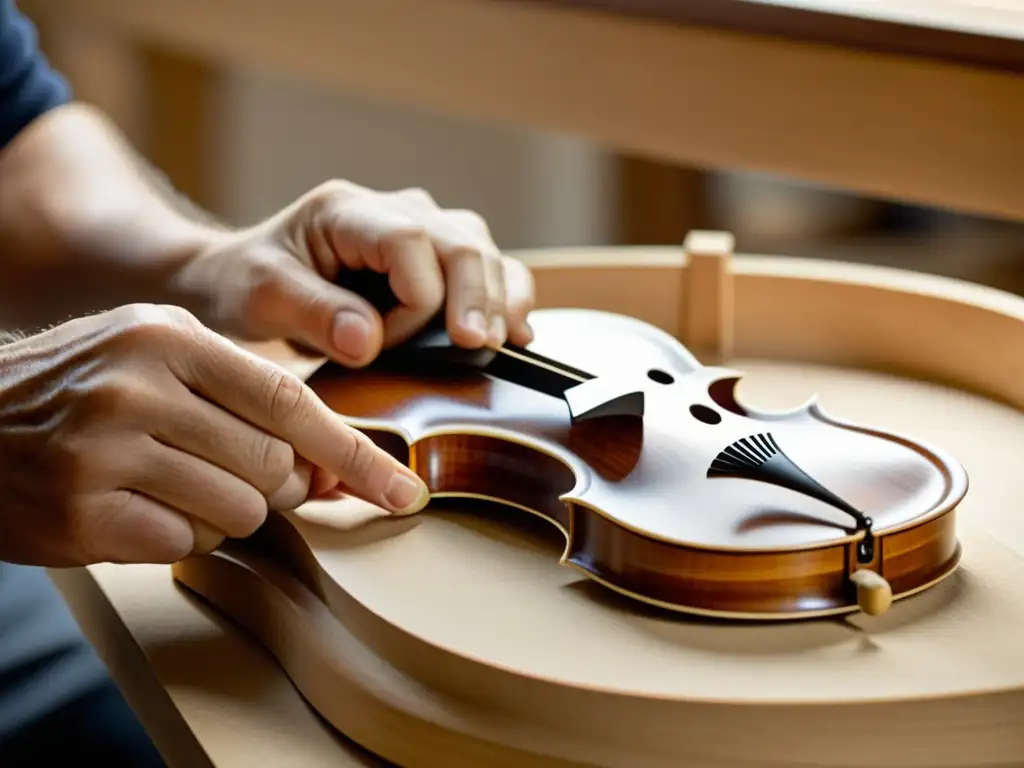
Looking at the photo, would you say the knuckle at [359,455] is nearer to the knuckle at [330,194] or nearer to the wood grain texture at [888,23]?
the knuckle at [330,194]

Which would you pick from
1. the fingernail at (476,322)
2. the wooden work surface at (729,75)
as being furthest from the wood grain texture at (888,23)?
the fingernail at (476,322)

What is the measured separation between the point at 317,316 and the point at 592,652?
387mm

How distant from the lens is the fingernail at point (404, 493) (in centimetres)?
74

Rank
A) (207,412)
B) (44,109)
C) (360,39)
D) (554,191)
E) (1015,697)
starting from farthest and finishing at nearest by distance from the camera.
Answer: (554,191), (360,39), (44,109), (207,412), (1015,697)

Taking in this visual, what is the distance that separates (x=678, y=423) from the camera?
2.53 feet

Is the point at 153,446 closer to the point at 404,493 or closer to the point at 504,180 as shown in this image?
the point at 404,493

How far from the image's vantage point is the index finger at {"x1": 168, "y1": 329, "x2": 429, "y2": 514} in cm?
70

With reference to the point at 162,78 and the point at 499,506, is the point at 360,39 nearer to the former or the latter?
the point at 162,78

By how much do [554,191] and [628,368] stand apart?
92.3 inches

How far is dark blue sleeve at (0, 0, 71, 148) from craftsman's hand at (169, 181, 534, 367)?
0.52m

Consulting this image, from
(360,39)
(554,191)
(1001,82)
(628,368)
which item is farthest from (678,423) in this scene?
(554,191)

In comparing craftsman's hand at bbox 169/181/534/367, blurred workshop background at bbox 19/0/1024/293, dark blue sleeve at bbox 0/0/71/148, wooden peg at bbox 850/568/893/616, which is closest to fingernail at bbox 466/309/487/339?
craftsman's hand at bbox 169/181/534/367

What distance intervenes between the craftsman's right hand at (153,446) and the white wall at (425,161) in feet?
7.48

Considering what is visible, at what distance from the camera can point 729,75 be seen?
132 cm
